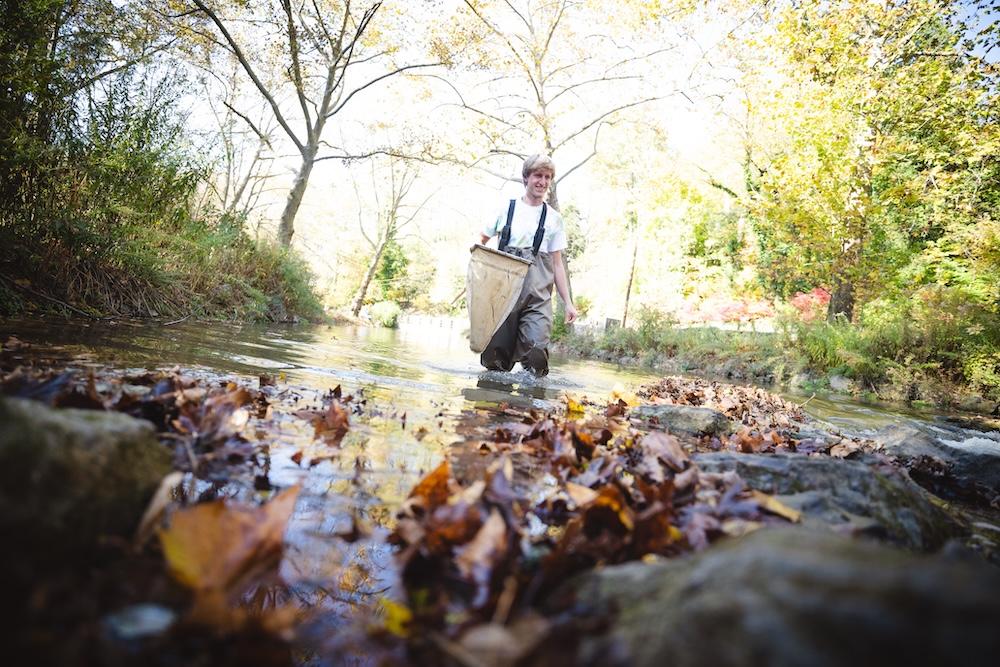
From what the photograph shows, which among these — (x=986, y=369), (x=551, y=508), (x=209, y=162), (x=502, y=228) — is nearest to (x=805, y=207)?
(x=986, y=369)

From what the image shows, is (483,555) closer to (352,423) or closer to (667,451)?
(667,451)

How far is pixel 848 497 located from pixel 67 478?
74.0 inches

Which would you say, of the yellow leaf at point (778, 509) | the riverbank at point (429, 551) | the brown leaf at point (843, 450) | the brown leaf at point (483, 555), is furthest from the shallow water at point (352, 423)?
the brown leaf at point (843, 450)

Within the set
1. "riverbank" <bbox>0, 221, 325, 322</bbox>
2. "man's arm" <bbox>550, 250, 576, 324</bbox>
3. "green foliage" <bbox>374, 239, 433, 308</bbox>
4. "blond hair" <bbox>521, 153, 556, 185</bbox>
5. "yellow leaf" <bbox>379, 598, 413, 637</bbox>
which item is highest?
"green foliage" <bbox>374, 239, 433, 308</bbox>

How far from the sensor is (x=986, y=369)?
29.7 feet

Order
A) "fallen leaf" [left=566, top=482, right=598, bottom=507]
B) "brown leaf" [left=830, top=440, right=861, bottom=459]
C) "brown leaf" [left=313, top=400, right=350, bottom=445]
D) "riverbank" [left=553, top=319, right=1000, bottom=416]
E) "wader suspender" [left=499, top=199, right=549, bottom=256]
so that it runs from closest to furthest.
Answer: "fallen leaf" [left=566, top=482, right=598, bottom=507] → "brown leaf" [left=313, top=400, right=350, bottom=445] → "brown leaf" [left=830, top=440, right=861, bottom=459] → "wader suspender" [left=499, top=199, right=549, bottom=256] → "riverbank" [left=553, top=319, right=1000, bottom=416]

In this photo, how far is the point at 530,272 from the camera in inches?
225

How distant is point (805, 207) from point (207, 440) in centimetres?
1530

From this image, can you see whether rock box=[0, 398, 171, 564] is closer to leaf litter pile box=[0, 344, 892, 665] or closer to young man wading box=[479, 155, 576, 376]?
leaf litter pile box=[0, 344, 892, 665]

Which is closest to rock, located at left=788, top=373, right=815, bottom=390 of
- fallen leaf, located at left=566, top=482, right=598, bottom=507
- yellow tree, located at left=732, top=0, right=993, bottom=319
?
yellow tree, located at left=732, top=0, right=993, bottom=319

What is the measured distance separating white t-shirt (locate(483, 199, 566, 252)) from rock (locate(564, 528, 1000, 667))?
5163 mm

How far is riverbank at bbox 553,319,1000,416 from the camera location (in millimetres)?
9352

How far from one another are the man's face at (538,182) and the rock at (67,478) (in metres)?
4.84

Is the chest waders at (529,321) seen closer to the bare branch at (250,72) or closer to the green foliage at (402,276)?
the bare branch at (250,72)
